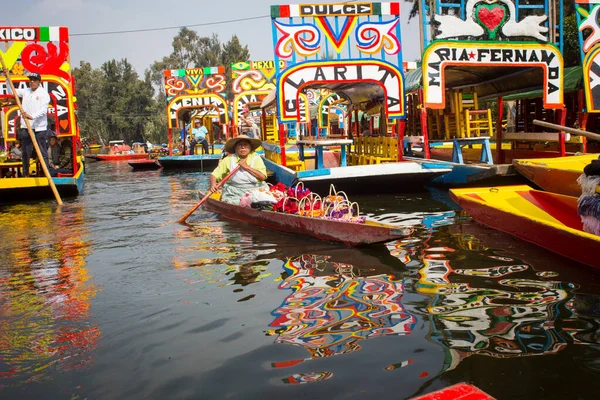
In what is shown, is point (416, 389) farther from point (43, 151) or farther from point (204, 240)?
point (43, 151)

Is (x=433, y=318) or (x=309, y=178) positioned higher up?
(x=309, y=178)

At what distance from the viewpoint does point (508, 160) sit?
14.6 m

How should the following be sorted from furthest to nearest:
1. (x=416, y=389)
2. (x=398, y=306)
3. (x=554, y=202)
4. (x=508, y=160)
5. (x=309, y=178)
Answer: (x=508, y=160), (x=309, y=178), (x=554, y=202), (x=398, y=306), (x=416, y=389)

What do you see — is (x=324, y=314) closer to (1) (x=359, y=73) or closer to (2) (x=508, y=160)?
(1) (x=359, y=73)

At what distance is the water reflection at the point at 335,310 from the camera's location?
3.80 m

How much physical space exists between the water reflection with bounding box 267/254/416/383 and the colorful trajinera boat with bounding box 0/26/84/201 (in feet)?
27.3

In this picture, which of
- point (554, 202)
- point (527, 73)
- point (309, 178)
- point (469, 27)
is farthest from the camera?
point (527, 73)

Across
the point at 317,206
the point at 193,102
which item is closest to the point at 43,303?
the point at 317,206

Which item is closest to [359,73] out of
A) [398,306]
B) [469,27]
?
[469,27]

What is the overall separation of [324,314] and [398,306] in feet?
1.87

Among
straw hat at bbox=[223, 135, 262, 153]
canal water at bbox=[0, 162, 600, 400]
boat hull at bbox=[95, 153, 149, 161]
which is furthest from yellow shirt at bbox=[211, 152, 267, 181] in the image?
boat hull at bbox=[95, 153, 149, 161]

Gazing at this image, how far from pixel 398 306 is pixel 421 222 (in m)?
4.15

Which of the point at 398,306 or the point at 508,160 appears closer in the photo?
the point at 398,306

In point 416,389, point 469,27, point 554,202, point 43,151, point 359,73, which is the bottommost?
point 416,389
